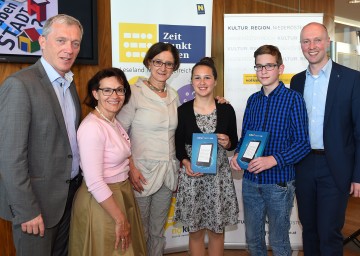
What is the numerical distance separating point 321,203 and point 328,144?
0.42m

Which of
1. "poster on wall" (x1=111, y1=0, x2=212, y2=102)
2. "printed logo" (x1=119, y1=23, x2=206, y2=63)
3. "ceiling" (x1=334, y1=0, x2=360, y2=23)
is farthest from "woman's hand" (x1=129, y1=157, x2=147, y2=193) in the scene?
"ceiling" (x1=334, y1=0, x2=360, y2=23)

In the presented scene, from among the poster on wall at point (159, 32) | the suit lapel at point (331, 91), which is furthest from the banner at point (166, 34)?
the suit lapel at point (331, 91)

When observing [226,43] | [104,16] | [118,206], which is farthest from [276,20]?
[118,206]

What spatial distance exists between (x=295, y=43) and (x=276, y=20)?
305 millimetres

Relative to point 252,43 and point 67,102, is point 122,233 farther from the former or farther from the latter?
point 252,43

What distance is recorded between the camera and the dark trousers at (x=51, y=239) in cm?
174

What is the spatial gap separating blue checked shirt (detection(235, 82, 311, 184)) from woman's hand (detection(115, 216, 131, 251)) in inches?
36.9

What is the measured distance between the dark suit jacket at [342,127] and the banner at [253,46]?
1.20 meters

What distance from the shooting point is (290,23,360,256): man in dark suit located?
2207 mm

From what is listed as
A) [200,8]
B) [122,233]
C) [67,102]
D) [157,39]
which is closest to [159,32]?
[157,39]

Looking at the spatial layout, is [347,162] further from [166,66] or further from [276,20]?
[276,20]

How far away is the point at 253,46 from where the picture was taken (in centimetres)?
340

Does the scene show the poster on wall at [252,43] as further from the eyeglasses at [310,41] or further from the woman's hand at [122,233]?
the woman's hand at [122,233]

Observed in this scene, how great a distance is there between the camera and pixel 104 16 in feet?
10.1
